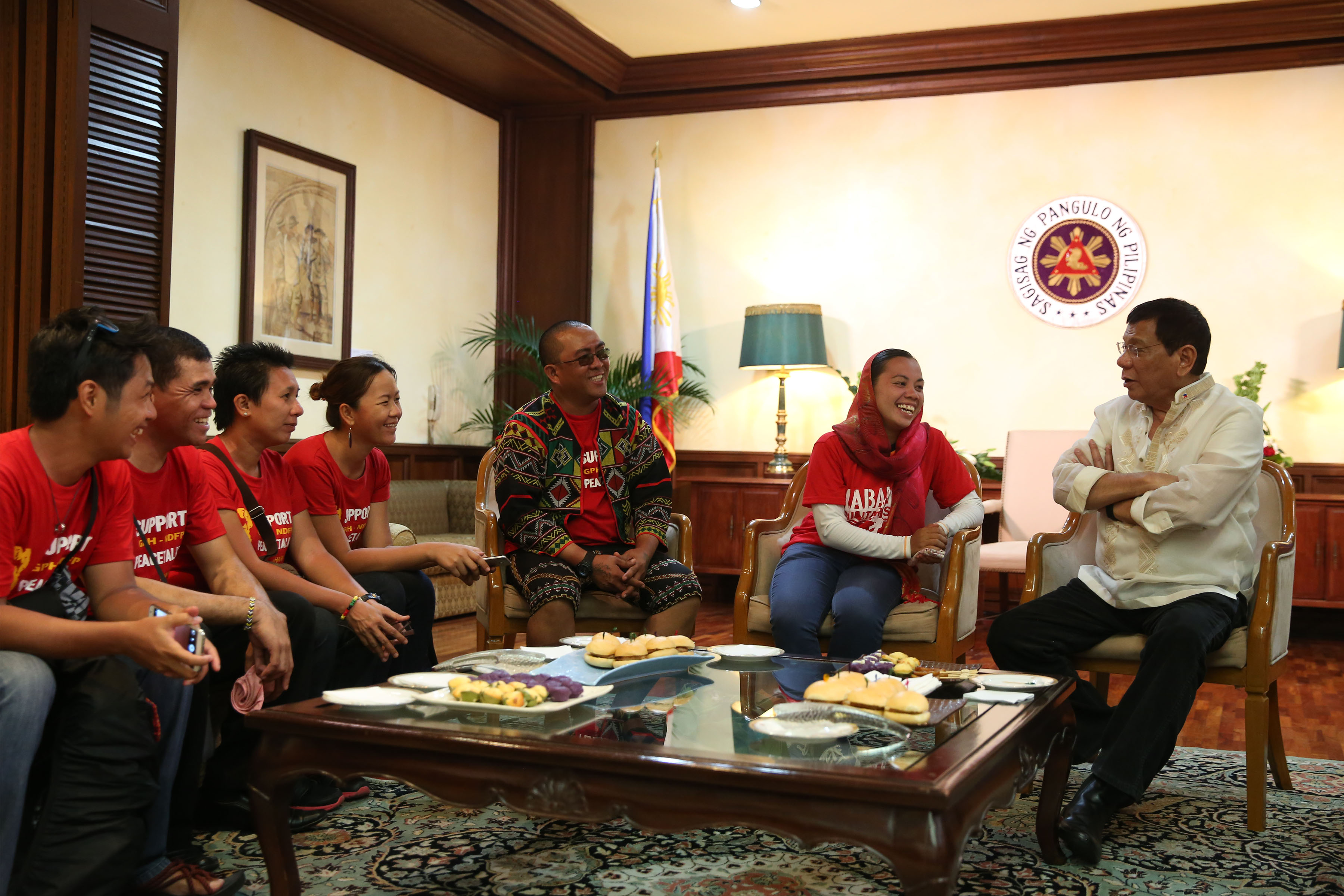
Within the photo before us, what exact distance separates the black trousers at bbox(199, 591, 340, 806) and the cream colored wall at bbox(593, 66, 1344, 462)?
415 centimetres

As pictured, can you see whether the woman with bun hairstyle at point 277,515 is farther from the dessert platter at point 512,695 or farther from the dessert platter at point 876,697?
the dessert platter at point 876,697

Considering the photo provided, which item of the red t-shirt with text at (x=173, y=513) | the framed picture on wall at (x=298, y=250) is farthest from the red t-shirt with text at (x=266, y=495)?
the framed picture on wall at (x=298, y=250)

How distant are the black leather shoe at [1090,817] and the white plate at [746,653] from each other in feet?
2.20

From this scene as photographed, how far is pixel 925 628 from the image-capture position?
2.85 m

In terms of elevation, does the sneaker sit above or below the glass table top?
below

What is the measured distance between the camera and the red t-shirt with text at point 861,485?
121 inches

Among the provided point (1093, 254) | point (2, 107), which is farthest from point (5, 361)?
point (1093, 254)

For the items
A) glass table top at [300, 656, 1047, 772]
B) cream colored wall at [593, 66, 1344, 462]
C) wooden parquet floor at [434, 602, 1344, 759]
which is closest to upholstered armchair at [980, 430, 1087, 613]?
wooden parquet floor at [434, 602, 1344, 759]

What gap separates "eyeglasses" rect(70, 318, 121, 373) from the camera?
1.85m

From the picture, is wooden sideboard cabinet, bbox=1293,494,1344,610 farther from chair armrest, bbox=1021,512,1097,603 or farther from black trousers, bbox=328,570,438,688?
black trousers, bbox=328,570,438,688

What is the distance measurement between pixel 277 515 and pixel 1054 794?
1.85 metres

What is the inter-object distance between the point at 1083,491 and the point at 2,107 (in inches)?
141

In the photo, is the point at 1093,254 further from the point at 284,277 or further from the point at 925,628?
the point at 284,277

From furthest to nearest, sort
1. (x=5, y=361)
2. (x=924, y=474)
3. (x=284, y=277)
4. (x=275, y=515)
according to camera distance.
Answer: (x=284, y=277) < (x=5, y=361) < (x=924, y=474) < (x=275, y=515)
